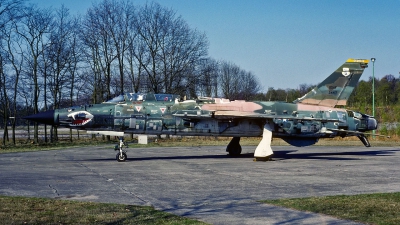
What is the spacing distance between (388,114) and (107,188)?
4137cm

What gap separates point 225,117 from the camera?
64.8 ft

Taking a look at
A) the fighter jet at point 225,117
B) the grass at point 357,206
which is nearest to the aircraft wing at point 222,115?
the fighter jet at point 225,117

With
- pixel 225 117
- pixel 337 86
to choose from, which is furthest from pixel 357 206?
pixel 337 86

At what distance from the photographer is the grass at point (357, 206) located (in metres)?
7.92

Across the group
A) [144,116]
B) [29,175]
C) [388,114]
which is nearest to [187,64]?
[388,114]

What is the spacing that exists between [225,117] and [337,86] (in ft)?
20.3

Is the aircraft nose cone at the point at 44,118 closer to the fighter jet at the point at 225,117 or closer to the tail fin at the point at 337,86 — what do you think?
the fighter jet at the point at 225,117

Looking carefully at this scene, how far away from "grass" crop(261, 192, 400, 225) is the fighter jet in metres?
9.47

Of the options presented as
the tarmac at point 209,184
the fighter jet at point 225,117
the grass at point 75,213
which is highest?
the fighter jet at point 225,117

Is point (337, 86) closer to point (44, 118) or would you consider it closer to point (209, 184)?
point (209, 184)

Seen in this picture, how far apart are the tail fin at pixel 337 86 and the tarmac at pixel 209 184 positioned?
13.8 feet

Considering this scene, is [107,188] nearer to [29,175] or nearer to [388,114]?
[29,175]

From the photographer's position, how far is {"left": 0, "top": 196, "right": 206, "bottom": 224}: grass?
7.60 metres

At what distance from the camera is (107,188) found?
38.2 ft
